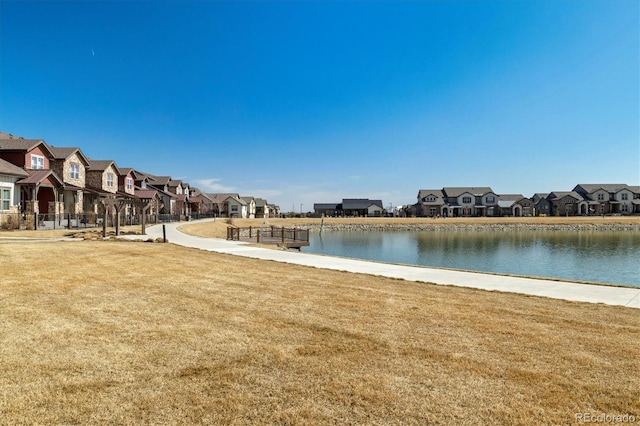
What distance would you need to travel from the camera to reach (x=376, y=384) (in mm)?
4738

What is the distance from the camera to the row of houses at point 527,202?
315 feet

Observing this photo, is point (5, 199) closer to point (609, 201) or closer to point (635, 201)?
point (609, 201)

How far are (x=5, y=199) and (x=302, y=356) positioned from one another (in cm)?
3295

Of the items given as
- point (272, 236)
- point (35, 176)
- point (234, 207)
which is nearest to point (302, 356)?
point (272, 236)

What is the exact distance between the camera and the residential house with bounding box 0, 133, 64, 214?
98.8 feet

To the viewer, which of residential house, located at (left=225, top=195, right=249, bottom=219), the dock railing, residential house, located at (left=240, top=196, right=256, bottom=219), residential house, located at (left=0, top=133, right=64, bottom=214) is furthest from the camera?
residential house, located at (left=240, top=196, right=256, bottom=219)

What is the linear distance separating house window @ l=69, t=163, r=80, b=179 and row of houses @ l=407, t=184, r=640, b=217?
80.3 m

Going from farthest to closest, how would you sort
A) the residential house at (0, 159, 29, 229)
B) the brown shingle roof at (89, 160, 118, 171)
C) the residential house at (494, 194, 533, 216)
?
the residential house at (494, 194, 533, 216), the brown shingle roof at (89, 160, 118, 171), the residential house at (0, 159, 29, 229)

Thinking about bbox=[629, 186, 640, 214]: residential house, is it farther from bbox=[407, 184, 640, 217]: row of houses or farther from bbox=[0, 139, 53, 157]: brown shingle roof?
bbox=[0, 139, 53, 157]: brown shingle roof

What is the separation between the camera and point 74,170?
3844 centimetres

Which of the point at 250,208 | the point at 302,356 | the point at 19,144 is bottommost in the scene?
the point at 302,356

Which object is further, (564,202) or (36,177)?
(564,202)

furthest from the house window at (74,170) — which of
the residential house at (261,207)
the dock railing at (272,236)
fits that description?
the residential house at (261,207)

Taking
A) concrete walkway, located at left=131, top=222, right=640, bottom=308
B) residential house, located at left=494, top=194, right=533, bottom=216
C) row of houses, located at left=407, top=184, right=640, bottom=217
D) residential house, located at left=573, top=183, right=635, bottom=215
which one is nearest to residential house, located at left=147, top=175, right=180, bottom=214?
concrete walkway, located at left=131, top=222, right=640, bottom=308
